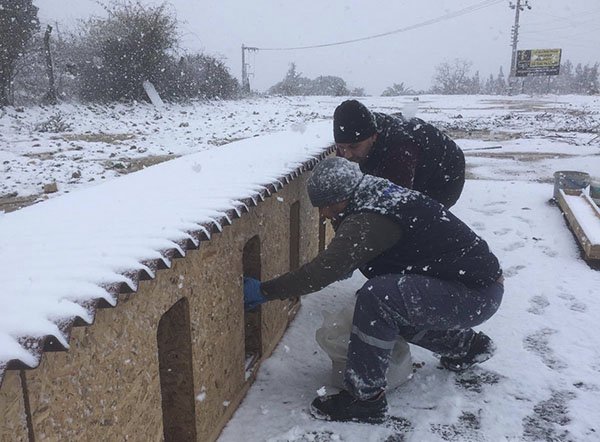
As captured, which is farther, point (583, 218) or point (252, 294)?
point (583, 218)

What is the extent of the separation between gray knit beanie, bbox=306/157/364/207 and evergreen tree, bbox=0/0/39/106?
12.0m

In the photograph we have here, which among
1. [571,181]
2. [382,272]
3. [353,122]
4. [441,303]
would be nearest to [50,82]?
[571,181]

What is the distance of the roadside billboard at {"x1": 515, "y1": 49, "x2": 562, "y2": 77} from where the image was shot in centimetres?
4981

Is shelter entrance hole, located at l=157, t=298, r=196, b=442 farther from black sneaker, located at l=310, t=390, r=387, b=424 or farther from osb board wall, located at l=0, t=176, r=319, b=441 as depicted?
black sneaker, located at l=310, t=390, r=387, b=424

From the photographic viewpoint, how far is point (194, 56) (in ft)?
78.4

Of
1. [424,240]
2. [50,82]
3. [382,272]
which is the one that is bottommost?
[382,272]

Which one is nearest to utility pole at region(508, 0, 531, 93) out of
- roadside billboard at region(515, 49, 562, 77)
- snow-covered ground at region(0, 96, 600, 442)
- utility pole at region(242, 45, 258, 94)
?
roadside billboard at region(515, 49, 562, 77)

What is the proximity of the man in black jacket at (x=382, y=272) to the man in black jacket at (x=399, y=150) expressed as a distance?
0.80 m

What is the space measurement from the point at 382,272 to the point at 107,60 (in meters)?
17.1

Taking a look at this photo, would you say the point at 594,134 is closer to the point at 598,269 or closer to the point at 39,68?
the point at 598,269

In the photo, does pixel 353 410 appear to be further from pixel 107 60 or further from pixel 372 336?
pixel 107 60

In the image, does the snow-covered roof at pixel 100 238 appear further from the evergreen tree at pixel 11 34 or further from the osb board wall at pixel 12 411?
the evergreen tree at pixel 11 34

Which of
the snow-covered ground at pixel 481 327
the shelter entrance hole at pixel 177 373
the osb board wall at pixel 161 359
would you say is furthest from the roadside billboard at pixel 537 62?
the shelter entrance hole at pixel 177 373

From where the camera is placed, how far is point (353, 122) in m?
3.79
